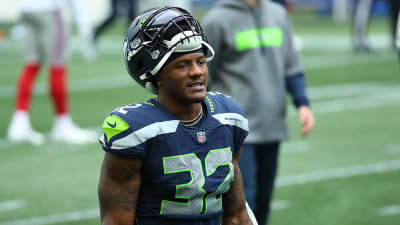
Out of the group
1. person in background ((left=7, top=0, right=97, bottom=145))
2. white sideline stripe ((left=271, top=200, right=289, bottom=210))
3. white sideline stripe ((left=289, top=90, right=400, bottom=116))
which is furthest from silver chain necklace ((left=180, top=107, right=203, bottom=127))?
white sideline stripe ((left=289, top=90, right=400, bottom=116))

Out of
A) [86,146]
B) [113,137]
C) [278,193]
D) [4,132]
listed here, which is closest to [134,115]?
[113,137]

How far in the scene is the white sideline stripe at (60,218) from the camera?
570 cm

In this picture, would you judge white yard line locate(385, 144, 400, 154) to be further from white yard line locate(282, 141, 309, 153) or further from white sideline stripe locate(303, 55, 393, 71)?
white sideline stripe locate(303, 55, 393, 71)

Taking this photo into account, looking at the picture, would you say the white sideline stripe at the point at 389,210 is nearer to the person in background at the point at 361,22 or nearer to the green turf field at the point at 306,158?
the green turf field at the point at 306,158

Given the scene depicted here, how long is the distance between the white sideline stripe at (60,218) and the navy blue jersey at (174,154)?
312cm

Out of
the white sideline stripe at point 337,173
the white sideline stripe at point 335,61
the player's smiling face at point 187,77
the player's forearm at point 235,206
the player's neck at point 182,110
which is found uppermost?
the player's smiling face at point 187,77

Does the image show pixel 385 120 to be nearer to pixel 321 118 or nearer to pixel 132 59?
pixel 321 118

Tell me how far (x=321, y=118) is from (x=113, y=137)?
6990 mm

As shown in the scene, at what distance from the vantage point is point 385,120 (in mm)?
9156

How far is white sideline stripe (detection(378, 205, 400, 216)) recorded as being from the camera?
5766mm

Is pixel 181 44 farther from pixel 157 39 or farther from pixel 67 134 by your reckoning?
pixel 67 134

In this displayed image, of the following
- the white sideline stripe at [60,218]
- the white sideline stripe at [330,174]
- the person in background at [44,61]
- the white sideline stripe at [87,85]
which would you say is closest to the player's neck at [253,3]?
the white sideline stripe at [330,174]

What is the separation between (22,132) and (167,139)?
229 inches

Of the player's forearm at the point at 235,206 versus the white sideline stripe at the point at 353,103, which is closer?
the player's forearm at the point at 235,206
